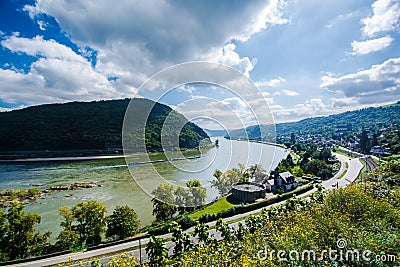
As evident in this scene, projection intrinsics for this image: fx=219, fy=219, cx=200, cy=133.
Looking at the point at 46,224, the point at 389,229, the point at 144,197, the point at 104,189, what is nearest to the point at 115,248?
the point at 46,224

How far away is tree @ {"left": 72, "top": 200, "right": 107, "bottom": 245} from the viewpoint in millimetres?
13602

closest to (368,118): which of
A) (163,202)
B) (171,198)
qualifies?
(171,198)

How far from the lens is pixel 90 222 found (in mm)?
13812

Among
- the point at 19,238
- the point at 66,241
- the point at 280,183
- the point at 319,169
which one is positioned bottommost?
the point at 319,169

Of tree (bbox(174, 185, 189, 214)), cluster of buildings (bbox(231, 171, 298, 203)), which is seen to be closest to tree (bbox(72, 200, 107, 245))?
tree (bbox(174, 185, 189, 214))

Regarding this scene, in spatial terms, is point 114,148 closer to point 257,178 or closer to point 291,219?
point 257,178

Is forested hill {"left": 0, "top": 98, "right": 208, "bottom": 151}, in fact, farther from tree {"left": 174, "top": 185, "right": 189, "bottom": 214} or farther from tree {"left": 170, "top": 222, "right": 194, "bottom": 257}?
tree {"left": 170, "top": 222, "right": 194, "bottom": 257}

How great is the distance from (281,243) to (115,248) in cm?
1030

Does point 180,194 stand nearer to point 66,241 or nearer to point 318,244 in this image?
point 66,241

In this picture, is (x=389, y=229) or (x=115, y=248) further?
(x=115, y=248)

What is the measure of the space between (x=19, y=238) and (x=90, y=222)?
141 inches

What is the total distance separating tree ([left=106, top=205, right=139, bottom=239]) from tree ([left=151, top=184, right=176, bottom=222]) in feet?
6.77

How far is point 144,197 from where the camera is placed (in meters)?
21.8

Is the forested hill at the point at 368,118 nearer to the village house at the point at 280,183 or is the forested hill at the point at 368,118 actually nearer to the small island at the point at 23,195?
the village house at the point at 280,183
